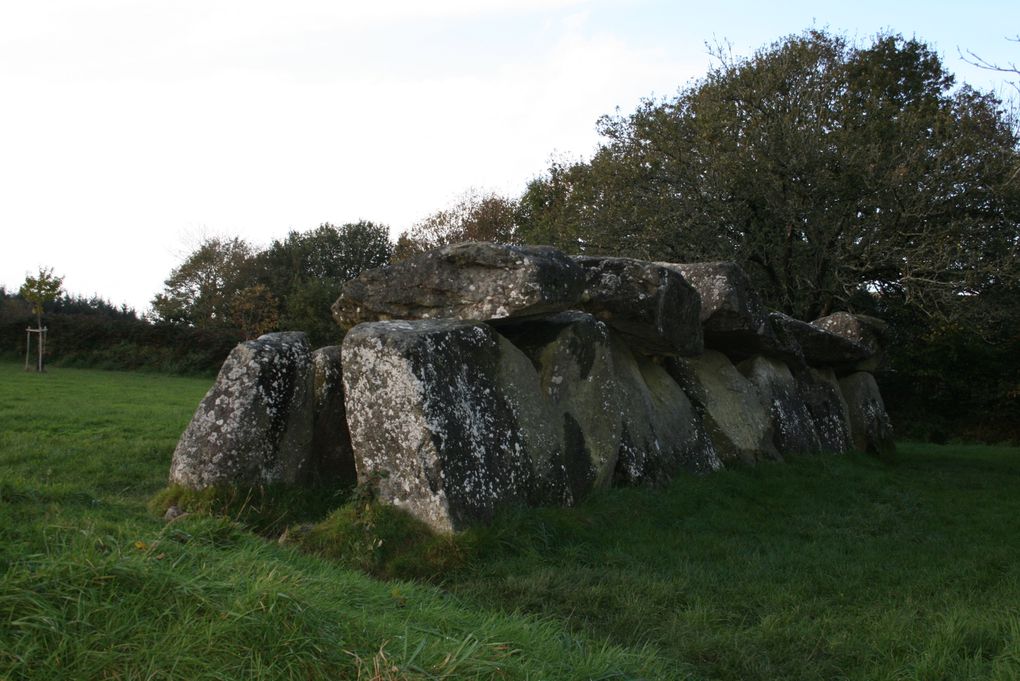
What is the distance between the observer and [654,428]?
37.1ft

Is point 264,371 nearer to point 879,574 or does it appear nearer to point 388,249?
point 879,574

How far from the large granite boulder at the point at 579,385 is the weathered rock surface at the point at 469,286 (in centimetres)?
75

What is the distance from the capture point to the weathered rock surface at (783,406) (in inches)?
566

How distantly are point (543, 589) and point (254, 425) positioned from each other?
3.47 m

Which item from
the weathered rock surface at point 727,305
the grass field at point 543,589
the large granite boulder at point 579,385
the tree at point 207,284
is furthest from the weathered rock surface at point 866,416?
the tree at point 207,284

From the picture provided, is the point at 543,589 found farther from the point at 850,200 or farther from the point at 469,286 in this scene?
the point at 850,200

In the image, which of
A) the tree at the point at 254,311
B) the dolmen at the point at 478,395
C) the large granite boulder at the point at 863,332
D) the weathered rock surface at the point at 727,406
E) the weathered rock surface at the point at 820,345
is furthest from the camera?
the tree at the point at 254,311

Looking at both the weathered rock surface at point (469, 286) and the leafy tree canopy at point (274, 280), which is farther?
the leafy tree canopy at point (274, 280)

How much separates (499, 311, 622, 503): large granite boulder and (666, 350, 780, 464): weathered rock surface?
3.00m

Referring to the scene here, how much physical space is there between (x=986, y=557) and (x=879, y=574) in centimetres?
136

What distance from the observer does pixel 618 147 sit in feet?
74.8

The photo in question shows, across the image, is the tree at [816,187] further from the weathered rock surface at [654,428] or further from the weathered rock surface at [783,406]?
the weathered rock surface at [654,428]

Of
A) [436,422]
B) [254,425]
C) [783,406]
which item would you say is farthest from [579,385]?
[783,406]

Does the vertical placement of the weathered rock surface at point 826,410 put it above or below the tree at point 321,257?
below
